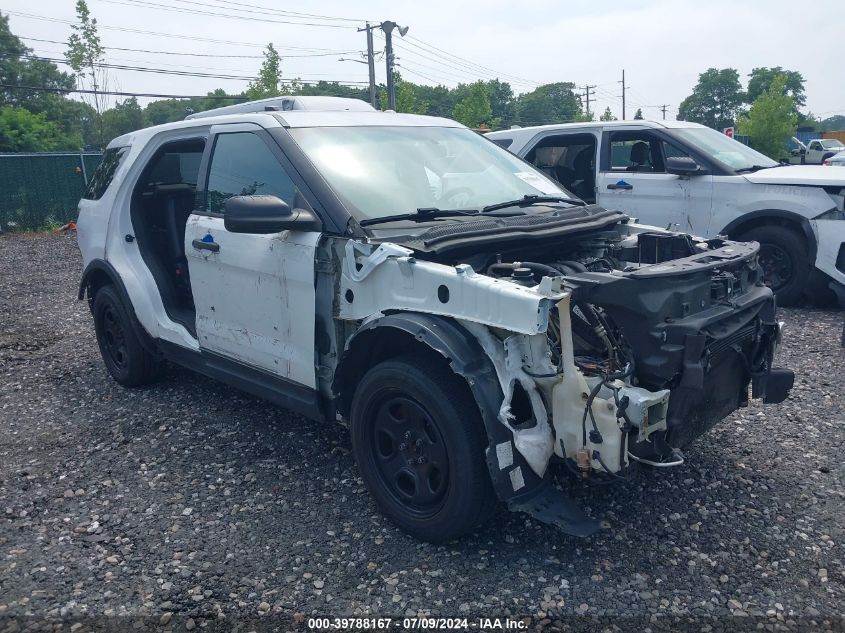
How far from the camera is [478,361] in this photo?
9.74 ft

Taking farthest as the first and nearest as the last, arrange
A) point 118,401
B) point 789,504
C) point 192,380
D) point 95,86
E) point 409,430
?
Answer: point 95,86 → point 192,380 → point 118,401 → point 789,504 → point 409,430

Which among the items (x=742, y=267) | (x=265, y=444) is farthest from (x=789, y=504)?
(x=265, y=444)

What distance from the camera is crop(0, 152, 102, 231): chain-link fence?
18.9m

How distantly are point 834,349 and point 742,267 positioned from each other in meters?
3.14

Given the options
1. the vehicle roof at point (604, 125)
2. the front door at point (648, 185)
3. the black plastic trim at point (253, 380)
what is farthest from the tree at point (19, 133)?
the black plastic trim at point (253, 380)

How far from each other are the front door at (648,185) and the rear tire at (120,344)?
545 cm

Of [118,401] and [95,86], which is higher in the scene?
[95,86]

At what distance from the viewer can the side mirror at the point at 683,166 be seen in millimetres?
7562

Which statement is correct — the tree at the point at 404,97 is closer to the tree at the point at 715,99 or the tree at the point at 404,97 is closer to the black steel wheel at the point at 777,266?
the black steel wheel at the point at 777,266

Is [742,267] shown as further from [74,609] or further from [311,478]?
[74,609]

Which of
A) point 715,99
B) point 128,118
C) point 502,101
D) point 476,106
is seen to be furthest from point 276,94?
point 715,99

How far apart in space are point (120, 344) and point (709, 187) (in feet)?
20.1

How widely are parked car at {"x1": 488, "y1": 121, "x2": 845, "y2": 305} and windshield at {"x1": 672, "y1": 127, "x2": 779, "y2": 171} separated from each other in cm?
2

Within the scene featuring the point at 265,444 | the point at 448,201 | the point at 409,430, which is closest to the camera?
the point at 409,430
